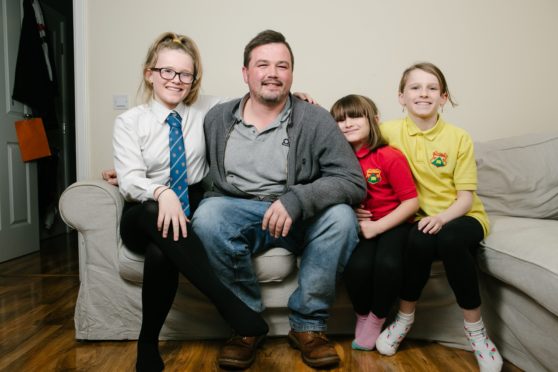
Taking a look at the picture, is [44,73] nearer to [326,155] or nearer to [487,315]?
[326,155]

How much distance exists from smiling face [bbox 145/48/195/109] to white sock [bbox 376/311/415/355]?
1037 mm

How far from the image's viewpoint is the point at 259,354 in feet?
4.24

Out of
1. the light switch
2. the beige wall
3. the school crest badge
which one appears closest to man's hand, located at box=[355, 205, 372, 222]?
the school crest badge

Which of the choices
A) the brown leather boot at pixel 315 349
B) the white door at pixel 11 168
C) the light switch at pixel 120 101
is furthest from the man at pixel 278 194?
the white door at pixel 11 168

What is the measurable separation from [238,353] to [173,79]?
0.90 m

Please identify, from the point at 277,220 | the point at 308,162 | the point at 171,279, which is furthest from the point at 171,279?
the point at 308,162

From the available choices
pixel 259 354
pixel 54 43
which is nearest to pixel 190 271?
pixel 259 354

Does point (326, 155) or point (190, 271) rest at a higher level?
point (326, 155)

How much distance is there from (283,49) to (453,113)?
3.99 ft

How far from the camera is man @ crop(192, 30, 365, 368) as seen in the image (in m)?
1.22

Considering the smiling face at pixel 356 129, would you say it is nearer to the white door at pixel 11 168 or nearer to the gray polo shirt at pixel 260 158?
the gray polo shirt at pixel 260 158

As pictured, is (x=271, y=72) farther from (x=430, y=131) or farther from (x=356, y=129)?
(x=430, y=131)

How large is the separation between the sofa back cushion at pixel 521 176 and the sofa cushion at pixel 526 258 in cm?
20

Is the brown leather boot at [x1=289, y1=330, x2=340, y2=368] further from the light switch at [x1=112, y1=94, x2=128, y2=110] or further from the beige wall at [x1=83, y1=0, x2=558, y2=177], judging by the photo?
the light switch at [x1=112, y1=94, x2=128, y2=110]
